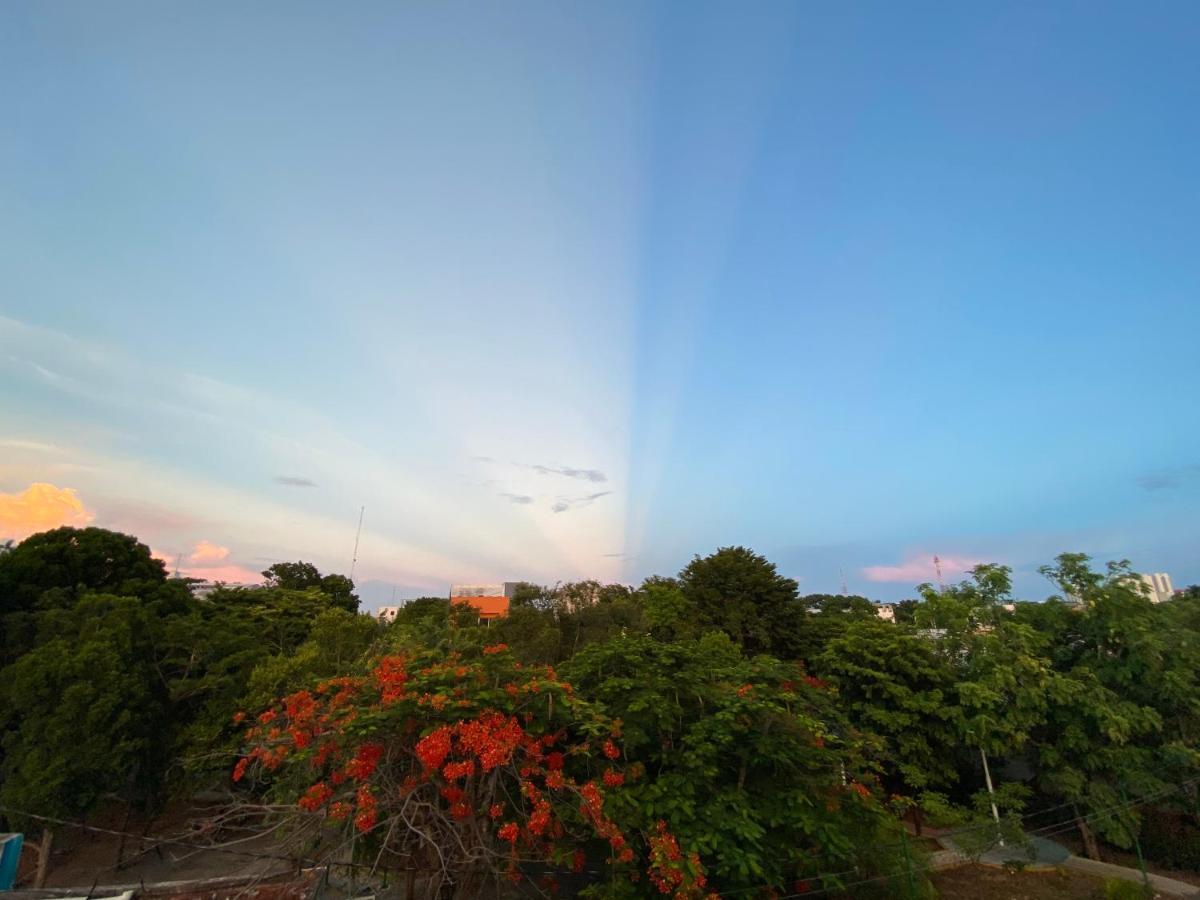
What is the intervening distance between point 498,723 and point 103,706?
1318 cm

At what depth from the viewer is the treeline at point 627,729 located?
6.20 meters

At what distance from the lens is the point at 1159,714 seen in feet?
41.5

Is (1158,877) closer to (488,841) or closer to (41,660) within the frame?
(488,841)

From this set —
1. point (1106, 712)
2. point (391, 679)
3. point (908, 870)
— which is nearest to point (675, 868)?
point (391, 679)

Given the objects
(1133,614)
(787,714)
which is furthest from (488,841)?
(1133,614)

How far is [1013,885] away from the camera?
37.5 ft

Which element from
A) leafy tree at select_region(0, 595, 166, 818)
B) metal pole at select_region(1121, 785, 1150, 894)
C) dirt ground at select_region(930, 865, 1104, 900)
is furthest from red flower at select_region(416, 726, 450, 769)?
metal pole at select_region(1121, 785, 1150, 894)

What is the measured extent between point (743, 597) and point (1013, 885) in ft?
43.8

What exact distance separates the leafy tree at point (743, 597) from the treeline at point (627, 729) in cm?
21

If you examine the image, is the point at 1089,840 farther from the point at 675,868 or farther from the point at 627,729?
the point at 675,868

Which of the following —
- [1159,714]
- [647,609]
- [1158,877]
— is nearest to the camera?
[1158,877]

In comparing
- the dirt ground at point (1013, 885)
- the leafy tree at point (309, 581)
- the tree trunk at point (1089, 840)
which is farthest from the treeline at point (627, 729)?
the leafy tree at point (309, 581)

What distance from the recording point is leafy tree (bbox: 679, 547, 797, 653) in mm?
23531

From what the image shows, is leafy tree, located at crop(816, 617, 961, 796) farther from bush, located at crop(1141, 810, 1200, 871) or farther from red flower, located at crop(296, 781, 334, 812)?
red flower, located at crop(296, 781, 334, 812)
